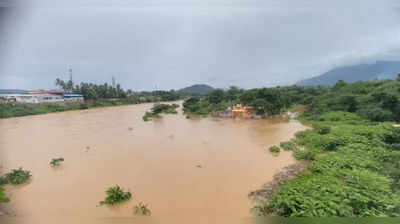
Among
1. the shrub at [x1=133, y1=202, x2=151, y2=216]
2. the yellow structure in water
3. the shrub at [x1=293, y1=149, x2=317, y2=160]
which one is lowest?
the shrub at [x1=133, y1=202, x2=151, y2=216]

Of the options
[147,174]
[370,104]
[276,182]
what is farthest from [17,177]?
[370,104]

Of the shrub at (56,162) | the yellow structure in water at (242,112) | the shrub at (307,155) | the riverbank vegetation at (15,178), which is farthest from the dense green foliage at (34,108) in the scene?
the shrub at (307,155)

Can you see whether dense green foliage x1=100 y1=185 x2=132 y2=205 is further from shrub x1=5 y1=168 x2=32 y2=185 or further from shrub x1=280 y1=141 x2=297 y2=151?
shrub x1=280 y1=141 x2=297 y2=151

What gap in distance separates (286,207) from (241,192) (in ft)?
3.86

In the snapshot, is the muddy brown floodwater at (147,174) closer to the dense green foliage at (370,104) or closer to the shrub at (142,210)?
the shrub at (142,210)

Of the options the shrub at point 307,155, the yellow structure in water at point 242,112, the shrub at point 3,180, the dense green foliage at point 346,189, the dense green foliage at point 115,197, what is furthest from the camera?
the yellow structure in water at point 242,112

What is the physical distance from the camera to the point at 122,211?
11.1 ft

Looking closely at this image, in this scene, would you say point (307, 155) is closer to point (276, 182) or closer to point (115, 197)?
point (276, 182)

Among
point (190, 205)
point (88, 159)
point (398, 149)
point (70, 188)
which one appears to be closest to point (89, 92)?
point (88, 159)

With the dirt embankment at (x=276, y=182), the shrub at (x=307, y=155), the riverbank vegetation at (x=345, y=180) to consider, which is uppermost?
the riverbank vegetation at (x=345, y=180)

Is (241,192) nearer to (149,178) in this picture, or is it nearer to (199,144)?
(149,178)

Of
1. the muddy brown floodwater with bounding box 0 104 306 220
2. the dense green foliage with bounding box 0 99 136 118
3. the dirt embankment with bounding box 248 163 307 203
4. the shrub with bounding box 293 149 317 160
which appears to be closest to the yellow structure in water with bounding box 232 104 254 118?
the muddy brown floodwater with bounding box 0 104 306 220

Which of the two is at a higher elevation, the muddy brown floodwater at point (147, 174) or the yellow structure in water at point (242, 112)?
the yellow structure in water at point (242, 112)

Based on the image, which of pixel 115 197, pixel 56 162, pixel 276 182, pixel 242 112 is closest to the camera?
pixel 115 197
